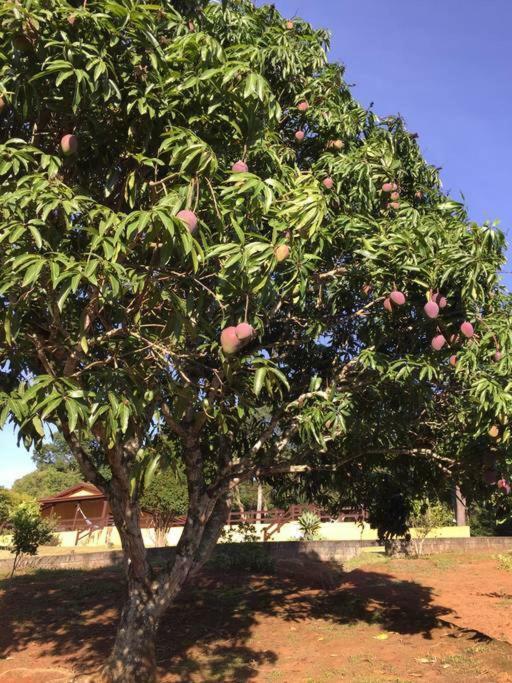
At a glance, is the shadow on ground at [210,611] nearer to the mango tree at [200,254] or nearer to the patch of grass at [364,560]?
the patch of grass at [364,560]

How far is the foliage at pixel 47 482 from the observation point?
5778cm

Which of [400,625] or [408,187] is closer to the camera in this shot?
[408,187]

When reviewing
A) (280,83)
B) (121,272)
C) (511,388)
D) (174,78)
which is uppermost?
(280,83)

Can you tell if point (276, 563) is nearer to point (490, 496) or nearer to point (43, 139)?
point (490, 496)

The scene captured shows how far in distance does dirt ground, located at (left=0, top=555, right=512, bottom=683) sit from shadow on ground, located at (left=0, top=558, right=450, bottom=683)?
0.03 m

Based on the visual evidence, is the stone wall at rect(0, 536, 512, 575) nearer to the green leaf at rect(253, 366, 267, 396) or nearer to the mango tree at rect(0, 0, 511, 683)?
the mango tree at rect(0, 0, 511, 683)

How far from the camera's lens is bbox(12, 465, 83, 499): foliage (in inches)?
2275

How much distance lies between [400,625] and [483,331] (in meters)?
6.13

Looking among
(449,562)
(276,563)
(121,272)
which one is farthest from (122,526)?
(449,562)

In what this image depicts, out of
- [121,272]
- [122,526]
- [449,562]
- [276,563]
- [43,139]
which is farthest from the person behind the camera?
[449,562]

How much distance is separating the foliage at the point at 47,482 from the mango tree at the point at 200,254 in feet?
175

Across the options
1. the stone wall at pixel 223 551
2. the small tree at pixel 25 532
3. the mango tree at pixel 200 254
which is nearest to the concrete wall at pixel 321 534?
the stone wall at pixel 223 551

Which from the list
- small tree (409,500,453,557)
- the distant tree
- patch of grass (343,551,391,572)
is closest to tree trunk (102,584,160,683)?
patch of grass (343,551,391,572)

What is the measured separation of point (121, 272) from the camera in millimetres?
4145
